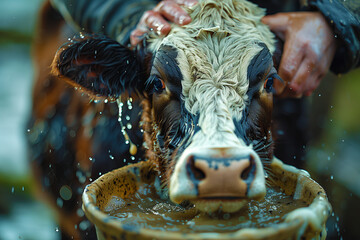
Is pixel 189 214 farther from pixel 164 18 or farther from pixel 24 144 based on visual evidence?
pixel 24 144

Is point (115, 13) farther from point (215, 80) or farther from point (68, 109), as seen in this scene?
point (215, 80)

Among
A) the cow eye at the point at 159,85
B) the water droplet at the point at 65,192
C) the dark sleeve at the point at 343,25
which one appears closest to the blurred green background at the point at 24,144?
the water droplet at the point at 65,192

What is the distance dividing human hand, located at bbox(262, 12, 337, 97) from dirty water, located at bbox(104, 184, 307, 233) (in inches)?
40.1

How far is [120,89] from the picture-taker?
2633 millimetres

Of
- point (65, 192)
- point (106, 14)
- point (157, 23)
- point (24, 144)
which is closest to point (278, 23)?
point (157, 23)

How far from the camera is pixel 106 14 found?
3.82 m

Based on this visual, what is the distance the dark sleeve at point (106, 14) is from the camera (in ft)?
11.1

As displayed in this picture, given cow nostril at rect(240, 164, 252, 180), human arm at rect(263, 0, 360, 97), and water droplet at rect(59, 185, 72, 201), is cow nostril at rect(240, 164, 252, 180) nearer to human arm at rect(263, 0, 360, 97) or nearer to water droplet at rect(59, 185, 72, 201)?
human arm at rect(263, 0, 360, 97)

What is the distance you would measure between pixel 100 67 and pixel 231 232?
177cm

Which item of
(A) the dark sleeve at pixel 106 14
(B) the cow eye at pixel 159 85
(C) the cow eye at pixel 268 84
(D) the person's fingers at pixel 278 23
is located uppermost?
(A) the dark sleeve at pixel 106 14

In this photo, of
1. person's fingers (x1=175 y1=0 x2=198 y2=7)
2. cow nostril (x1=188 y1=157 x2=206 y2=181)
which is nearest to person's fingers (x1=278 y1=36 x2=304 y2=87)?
person's fingers (x1=175 y1=0 x2=198 y2=7)

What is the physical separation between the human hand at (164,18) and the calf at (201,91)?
0.22 ft

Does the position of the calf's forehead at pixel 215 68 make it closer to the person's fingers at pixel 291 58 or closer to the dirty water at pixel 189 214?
the person's fingers at pixel 291 58

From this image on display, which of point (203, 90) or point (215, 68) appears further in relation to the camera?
point (215, 68)
